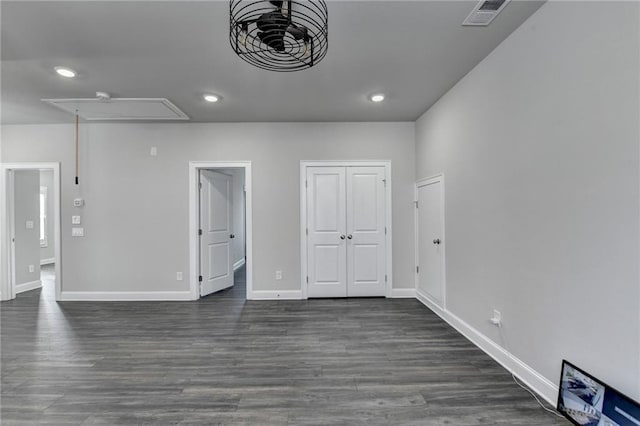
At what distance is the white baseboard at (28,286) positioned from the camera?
15.9 feet

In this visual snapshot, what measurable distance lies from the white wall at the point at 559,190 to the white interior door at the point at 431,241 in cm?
64

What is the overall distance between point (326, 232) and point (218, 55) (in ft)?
8.69

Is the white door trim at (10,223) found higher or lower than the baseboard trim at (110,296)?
higher

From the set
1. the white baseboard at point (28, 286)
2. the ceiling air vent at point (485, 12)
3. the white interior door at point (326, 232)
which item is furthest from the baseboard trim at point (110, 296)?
the ceiling air vent at point (485, 12)

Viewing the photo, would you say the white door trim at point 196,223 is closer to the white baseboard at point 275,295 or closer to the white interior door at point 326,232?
the white baseboard at point 275,295

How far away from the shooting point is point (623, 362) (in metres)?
1.53

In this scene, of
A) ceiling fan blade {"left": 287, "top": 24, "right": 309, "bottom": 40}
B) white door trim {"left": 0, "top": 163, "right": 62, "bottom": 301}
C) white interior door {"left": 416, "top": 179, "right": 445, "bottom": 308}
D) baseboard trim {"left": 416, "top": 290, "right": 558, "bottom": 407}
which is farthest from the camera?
white door trim {"left": 0, "top": 163, "right": 62, "bottom": 301}

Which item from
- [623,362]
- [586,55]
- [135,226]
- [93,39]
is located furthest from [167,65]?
[623,362]

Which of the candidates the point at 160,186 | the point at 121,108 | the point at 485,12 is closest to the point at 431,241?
the point at 485,12

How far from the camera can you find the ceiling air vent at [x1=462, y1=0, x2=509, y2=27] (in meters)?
1.98

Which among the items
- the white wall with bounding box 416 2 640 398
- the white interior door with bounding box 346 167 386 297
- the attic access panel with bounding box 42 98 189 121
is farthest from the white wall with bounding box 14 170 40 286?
the white wall with bounding box 416 2 640 398

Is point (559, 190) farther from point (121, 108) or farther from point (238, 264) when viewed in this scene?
point (238, 264)

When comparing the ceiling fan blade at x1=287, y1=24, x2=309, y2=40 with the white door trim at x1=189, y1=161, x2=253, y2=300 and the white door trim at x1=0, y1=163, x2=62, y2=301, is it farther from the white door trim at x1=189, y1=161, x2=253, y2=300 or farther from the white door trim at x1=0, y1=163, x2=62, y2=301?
the white door trim at x1=0, y1=163, x2=62, y2=301

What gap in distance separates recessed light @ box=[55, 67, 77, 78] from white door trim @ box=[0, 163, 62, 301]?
2.15 meters
